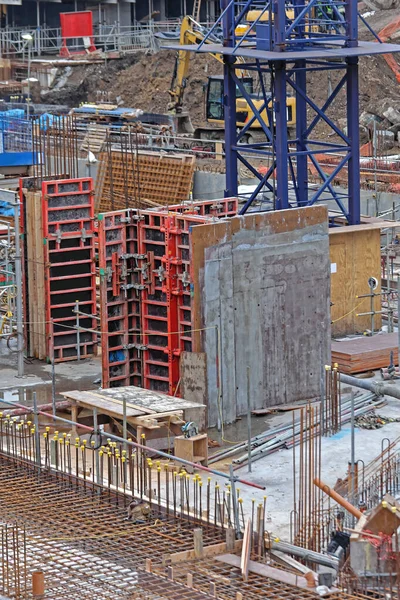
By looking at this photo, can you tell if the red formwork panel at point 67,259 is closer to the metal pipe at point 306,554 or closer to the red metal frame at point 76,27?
the metal pipe at point 306,554

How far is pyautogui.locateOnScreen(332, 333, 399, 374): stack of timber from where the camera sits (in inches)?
1114

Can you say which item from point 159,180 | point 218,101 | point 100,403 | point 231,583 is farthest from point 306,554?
point 218,101

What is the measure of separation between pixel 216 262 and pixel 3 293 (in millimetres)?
7122

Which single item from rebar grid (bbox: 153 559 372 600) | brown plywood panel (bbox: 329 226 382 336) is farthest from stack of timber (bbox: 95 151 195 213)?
rebar grid (bbox: 153 559 372 600)

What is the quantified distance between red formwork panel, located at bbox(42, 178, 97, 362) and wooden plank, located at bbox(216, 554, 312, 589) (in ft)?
36.6

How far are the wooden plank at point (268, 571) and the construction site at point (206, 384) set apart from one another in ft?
0.13

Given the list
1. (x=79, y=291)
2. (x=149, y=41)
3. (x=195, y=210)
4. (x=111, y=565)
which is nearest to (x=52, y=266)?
(x=79, y=291)

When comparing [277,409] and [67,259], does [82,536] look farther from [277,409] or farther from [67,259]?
[67,259]

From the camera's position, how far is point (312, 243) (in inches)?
1079

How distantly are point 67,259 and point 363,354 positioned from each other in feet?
19.4

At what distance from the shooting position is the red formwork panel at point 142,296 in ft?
88.9

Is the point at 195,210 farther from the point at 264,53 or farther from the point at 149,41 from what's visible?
the point at 149,41

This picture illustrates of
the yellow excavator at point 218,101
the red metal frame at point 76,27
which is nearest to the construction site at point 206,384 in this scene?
the yellow excavator at point 218,101

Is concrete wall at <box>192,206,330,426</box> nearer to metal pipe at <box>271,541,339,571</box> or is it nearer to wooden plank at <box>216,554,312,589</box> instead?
metal pipe at <box>271,541,339,571</box>
